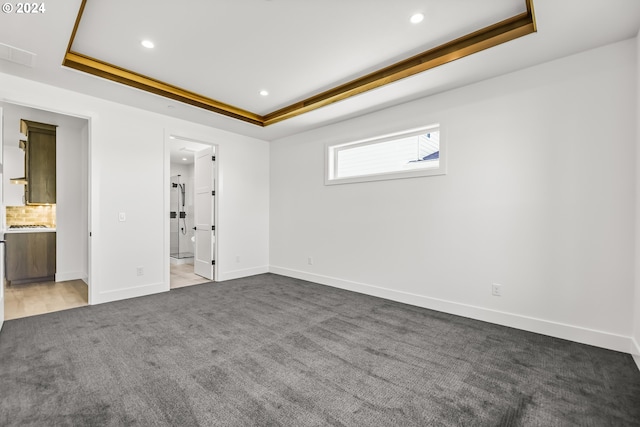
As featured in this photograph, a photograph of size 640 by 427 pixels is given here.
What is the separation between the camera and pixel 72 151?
5.05 metres

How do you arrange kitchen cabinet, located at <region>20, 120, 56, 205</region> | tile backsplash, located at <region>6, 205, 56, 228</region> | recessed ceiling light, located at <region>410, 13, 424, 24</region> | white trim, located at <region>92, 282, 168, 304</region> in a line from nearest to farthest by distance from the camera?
recessed ceiling light, located at <region>410, 13, 424, 24</region>, white trim, located at <region>92, 282, 168, 304</region>, kitchen cabinet, located at <region>20, 120, 56, 205</region>, tile backsplash, located at <region>6, 205, 56, 228</region>

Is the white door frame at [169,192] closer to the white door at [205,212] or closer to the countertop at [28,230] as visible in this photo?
the white door at [205,212]

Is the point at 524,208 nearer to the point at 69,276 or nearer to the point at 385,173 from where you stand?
the point at 385,173

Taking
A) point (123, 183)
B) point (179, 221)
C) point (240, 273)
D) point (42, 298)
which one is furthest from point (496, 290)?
point (179, 221)

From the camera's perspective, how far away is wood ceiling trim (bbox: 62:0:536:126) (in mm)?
2355

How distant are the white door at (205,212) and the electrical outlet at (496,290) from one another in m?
4.16

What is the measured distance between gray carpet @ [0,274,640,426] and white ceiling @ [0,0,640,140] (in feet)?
8.44

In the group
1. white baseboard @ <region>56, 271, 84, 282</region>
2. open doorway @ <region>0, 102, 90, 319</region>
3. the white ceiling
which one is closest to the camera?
the white ceiling

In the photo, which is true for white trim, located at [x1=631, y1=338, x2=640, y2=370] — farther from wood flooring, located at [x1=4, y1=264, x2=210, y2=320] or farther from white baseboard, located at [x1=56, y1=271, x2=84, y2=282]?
white baseboard, located at [x1=56, y1=271, x2=84, y2=282]

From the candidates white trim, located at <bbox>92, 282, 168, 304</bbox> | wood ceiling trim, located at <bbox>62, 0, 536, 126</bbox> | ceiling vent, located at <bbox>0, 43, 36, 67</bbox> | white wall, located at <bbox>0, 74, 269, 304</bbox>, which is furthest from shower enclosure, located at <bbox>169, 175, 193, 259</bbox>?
ceiling vent, located at <bbox>0, 43, 36, 67</bbox>

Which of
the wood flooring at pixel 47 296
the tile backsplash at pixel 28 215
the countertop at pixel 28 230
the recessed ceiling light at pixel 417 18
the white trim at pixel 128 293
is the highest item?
the recessed ceiling light at pixel 417 18

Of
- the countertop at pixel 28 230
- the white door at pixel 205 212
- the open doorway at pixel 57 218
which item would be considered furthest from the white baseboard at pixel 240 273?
the countertop at pixel 28 230

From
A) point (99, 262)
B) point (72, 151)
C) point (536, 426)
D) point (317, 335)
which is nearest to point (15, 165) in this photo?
point (72, 151)

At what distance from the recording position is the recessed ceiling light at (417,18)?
2283mm
